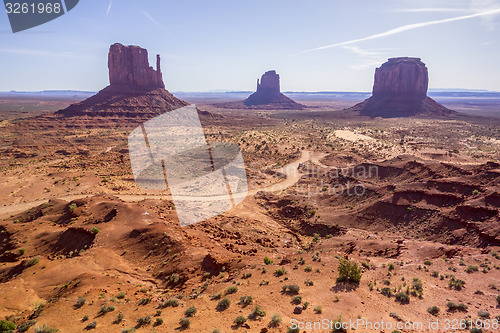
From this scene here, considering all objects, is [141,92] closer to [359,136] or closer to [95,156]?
[95,156]

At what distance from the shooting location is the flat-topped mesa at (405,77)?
5300 inches

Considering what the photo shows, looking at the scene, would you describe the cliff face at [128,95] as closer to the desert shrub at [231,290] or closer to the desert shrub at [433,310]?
the desert shrub at [231,290]

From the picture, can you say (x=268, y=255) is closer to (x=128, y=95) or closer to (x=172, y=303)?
(x=172, y=303)

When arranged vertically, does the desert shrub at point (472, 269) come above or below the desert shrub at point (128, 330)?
below

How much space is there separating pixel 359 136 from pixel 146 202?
66.4 metres

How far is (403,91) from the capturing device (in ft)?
454

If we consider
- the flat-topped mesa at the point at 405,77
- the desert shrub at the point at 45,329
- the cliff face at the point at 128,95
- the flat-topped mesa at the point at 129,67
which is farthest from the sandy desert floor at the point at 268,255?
the flat-topped mesa at the point at 405,77

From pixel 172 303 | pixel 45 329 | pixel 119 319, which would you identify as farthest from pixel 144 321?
pixel 45 329

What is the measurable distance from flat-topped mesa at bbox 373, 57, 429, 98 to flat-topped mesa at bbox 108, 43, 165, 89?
116 m

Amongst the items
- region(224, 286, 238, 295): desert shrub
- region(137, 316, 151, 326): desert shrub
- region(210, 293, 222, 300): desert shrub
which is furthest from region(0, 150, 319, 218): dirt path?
region(137, 316, 151, 326): desert shrub

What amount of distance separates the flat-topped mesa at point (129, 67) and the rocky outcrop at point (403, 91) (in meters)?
102

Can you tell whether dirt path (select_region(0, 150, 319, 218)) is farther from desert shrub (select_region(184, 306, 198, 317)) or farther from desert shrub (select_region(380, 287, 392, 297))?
desert shrub (select_region(380, 287, 392, 297))

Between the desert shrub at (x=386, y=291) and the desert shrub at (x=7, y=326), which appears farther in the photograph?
the desert shrub at (x=386, y=291)

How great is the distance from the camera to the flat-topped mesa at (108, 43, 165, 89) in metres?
111
